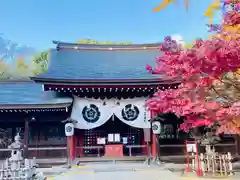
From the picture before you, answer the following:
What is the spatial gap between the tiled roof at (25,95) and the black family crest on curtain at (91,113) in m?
0.87

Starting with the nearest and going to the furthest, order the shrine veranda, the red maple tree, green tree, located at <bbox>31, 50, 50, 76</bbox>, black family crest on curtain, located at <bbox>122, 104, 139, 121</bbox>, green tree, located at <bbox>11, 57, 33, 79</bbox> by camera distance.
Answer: the red maple tree
the shrine veranda
black family crest on curtain, located at <bbox>122, 104, 139, 121</bbox>
green tree, located at <bbox>31, 50, 50, 76</bbox>
green tree, located at <bbox>11, 57, 33, 79</bbox>

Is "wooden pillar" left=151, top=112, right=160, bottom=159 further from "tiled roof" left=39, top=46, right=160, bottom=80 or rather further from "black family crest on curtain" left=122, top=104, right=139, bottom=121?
"tiled roof" left=39, top=46, right=160, bottom=80

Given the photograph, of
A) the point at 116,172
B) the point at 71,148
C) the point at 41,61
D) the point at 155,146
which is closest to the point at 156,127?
the point at 155,146

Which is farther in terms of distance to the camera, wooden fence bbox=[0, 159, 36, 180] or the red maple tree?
wooden fence bbox=[0, 159, 36, 180]

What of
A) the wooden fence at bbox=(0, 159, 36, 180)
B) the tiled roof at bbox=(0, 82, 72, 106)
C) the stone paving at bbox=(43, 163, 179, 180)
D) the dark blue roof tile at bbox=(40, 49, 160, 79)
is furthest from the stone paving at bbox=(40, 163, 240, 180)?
the dark blue roof tile at bbox=(40, 49, 160, 79)

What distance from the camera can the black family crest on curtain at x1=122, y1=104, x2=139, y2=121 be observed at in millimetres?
11914

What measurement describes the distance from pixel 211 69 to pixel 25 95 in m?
10.2

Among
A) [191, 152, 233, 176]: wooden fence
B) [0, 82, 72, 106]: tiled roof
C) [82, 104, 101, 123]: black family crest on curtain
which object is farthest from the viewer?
[82, 104, 101, 123]: black family crest on curtain

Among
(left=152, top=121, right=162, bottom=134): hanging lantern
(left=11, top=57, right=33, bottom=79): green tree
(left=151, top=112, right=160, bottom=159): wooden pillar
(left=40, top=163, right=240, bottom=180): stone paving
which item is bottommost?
(left=40, top=163, right=240, bottom=180): stone paving

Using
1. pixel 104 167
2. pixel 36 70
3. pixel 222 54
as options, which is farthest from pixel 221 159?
pixel 36 70

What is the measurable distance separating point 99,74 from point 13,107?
436 centimetres

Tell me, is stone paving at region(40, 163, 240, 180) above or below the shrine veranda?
below

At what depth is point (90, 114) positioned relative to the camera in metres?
11.8

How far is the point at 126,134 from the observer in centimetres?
1312
